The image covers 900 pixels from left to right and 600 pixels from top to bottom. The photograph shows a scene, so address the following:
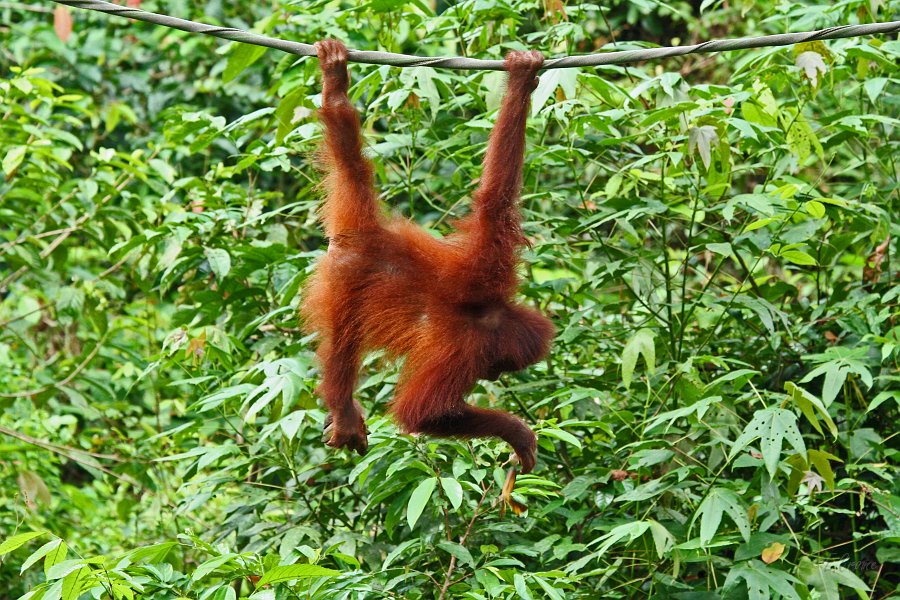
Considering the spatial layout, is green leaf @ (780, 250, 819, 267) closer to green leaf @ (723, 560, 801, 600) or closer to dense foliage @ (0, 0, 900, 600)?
dense foliage @ (0, 0, 900, 600)

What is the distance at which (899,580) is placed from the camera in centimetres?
436

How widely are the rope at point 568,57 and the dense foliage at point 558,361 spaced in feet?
1.82

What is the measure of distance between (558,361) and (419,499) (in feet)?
5.14

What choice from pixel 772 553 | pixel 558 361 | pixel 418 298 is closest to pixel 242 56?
pixel 418 298

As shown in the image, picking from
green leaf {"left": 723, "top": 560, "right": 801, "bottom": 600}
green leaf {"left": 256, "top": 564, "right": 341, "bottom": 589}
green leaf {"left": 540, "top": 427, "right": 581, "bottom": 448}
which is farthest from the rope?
green leaf {"left": 723, "top": 560, "right": 801, "bottom": 600}

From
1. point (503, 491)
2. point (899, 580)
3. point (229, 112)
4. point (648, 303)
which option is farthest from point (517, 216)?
point (229, 112)

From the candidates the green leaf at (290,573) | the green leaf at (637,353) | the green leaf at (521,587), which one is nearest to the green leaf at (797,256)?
the green leaf at (637,353)

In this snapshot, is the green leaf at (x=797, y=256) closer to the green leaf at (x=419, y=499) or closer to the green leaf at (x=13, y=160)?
the green leaf at (x=419, y=499)

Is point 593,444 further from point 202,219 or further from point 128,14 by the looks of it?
point 128,14

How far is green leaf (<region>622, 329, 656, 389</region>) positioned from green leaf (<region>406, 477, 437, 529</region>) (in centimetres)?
93

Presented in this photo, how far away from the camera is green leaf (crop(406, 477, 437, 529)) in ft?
9.95

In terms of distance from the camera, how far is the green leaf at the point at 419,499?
3031 mm

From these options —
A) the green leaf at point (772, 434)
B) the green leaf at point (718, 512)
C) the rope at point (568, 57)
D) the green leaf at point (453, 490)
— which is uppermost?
the rope at point (568, 57)

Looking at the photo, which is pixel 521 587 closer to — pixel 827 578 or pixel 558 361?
pixel 827 578
